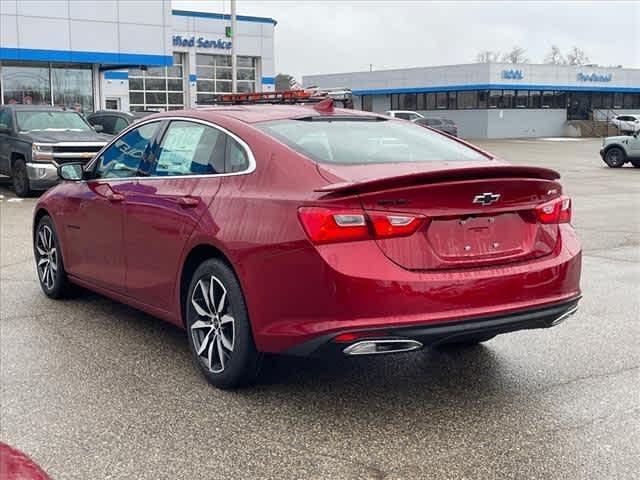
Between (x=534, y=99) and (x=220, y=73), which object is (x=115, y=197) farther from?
(x=534, y=99)

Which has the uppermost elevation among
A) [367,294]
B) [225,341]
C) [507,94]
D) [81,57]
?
[81,57]

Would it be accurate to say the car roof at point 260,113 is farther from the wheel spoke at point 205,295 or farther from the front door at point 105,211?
the wheel spoke at point 205,295

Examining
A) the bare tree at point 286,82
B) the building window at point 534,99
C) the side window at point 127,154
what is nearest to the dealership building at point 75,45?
the side window at point 127,154

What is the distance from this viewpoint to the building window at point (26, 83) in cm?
2927

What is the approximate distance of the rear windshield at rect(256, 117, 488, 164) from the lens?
4664mm

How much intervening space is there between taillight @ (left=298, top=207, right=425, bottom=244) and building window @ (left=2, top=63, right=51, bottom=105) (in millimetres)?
27644

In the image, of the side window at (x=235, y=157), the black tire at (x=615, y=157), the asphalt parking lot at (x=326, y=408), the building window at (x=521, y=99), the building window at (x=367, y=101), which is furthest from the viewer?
the building window at (x=367, y=101)

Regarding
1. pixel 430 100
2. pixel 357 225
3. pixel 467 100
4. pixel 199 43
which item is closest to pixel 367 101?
pixel 430 100

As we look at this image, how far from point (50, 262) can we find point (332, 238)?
4018mm

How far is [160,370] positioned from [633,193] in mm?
14979

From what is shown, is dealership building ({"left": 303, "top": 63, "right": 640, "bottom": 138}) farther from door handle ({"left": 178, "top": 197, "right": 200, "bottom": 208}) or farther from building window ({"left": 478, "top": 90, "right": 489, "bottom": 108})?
door handle ({"left": 178, "top": 197, "right": 200, "bottom": 208})

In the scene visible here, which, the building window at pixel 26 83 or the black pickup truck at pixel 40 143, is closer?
the black pickup truck at pixel 40 143

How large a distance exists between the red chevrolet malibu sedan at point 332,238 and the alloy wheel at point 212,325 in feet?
0.03

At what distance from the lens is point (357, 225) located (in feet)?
13.2
